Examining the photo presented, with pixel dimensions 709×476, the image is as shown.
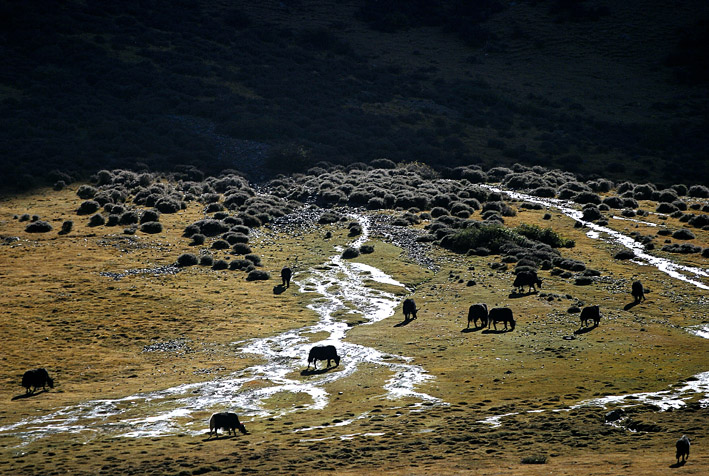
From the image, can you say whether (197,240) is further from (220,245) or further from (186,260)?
(186,260)

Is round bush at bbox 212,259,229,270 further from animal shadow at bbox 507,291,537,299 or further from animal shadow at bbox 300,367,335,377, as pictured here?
animal shadow at bbox 300,367,335,377

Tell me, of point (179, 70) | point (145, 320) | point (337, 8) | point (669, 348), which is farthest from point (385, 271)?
point (337, 8)

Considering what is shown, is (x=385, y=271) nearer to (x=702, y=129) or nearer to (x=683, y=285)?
(x=683, y=285)

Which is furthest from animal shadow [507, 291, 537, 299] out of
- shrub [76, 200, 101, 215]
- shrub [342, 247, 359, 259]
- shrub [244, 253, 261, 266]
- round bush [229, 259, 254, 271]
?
shrub [76, 200, 101, 215]

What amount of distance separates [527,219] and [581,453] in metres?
58.7

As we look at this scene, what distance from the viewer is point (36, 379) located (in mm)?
36906

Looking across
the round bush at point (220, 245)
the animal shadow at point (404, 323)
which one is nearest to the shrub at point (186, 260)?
the round bush at point (220, 245)

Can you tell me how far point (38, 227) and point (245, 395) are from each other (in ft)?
161

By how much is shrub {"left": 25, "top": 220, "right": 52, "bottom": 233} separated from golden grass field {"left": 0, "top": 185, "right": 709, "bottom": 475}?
1028 millimetres

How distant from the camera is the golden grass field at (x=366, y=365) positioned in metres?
26.2

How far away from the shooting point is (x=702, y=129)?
139 meters

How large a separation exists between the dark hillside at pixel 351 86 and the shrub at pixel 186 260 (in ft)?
133

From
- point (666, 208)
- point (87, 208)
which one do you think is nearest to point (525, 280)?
point (666, 208)

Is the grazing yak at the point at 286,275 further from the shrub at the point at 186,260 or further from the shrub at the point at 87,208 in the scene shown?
the shrub at the point at 87,208
